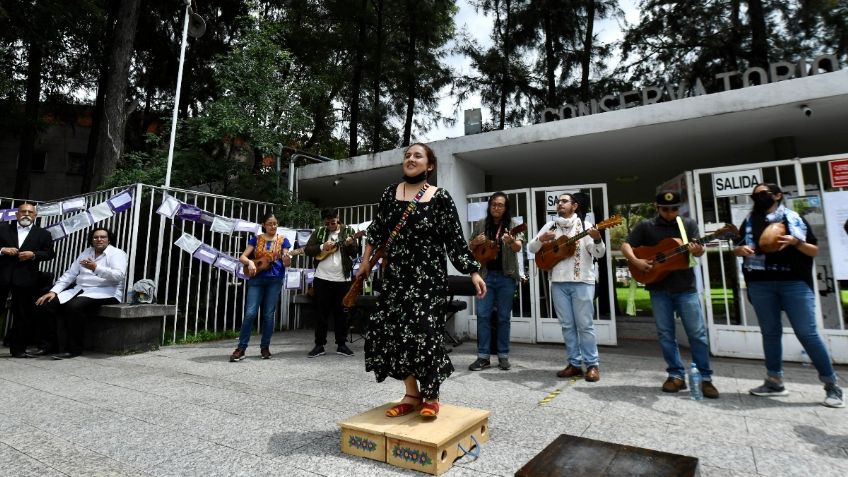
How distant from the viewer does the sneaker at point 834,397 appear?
11.7ft

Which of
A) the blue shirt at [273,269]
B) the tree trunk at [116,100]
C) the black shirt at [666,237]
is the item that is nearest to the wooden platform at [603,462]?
the black shirt at [666,237]

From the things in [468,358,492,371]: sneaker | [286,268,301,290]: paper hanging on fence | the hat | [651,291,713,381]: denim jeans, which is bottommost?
[468,358,492,371]: sneaker

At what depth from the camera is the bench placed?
615 cm

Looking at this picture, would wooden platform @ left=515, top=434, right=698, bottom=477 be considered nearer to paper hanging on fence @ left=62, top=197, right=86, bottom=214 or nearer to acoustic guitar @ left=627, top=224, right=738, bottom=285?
acoustic guitar @ left=627, top=224, right=738, bottom=285

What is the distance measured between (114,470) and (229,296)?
21.1ft

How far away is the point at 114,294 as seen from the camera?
632 centimetres

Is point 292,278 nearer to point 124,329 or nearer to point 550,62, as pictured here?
point 124,329

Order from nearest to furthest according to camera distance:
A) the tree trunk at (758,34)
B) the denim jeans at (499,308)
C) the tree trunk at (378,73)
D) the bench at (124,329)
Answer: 1. the denim jeans at (499,308)
2. the bench at (124,329)
3. the tree trunk at (758,34)
4. the tree trunk at (378,73)

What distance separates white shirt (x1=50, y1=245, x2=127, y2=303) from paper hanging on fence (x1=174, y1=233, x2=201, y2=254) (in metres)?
0.77

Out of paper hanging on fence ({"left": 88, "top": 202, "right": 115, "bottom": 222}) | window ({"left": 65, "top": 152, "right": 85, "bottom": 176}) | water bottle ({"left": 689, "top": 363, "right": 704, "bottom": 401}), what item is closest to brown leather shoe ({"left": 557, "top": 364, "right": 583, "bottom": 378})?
water bottle ({"left": 689, "top": 363, "right": 704, "bottom": 401})

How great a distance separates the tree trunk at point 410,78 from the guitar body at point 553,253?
10.6 metres

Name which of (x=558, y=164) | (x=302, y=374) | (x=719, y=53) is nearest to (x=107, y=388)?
(x=302, y=374)

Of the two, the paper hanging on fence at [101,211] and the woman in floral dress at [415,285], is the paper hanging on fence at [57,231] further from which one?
the woman in floral dress at [415,285]

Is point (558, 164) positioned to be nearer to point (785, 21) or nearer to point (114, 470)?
point (785, 21)
